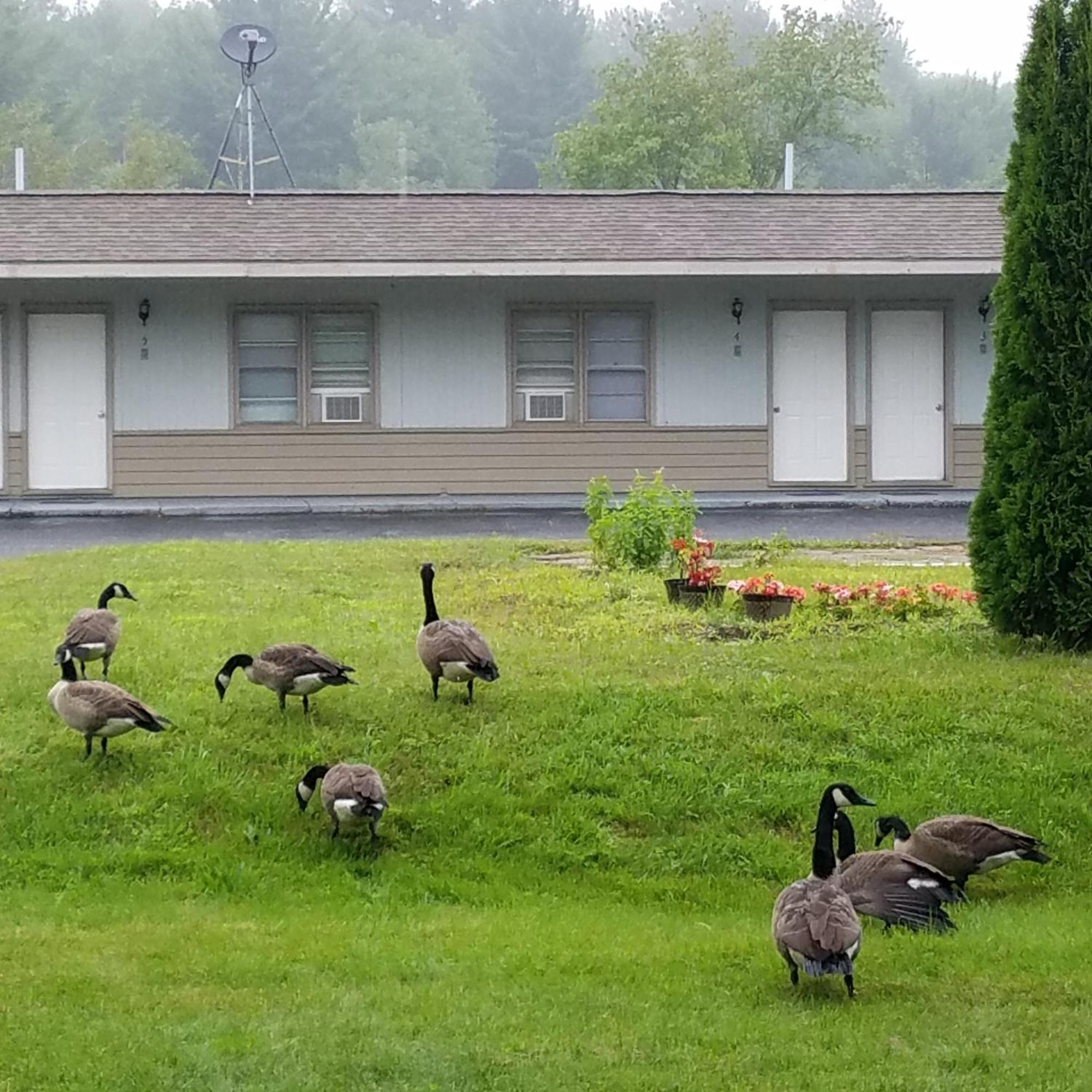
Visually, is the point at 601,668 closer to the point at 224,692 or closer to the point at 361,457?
the point at 224,692

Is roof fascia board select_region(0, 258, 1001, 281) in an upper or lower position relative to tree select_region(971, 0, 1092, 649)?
upper

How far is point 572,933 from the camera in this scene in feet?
20.0

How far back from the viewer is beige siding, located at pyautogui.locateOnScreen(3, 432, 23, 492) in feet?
67.7

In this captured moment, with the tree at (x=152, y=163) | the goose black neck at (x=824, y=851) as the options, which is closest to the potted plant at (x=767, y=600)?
the goose black neck at (x=824, y=851)

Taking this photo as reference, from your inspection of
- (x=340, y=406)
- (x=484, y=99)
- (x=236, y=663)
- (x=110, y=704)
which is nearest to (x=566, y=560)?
(x=236, y=663)

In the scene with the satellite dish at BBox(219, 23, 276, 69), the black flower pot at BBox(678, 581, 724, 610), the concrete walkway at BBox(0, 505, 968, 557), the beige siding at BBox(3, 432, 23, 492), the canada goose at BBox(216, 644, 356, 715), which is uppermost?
the satellite dish at BBox(219, 23, 276, 69)

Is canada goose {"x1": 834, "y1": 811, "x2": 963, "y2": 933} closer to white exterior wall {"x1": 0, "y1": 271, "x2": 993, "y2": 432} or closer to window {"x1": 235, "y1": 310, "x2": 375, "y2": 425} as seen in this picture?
white exterior wall {"x1": 0, "y1": 271, "x2": 993, "y2": 432}

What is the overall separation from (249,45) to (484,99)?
51.4 meters

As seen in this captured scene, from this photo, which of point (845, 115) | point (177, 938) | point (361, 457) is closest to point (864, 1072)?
point (177, 938)

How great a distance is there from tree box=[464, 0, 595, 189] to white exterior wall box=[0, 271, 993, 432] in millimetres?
52307

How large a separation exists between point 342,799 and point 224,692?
67.9 inches

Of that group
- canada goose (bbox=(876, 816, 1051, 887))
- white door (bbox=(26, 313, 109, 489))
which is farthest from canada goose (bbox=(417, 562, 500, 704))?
white door (bbox=(26, 313, 109, 489))

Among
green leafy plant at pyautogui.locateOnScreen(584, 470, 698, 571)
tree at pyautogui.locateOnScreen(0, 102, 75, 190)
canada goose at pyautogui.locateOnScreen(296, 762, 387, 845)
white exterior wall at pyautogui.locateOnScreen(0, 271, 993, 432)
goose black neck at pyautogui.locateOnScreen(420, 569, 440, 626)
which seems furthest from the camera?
tree at pyautogui.locateOnScreen(0, 102, 75, 190)

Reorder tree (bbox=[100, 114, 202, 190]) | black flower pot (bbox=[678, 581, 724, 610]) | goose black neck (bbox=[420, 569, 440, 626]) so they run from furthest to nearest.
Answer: tree (bbox=[100, 114, 202, 190])
black flower pot (bbox=[678, 581, 724, 610])
goose black neck (bbox=[420, 569, 440, 626])
